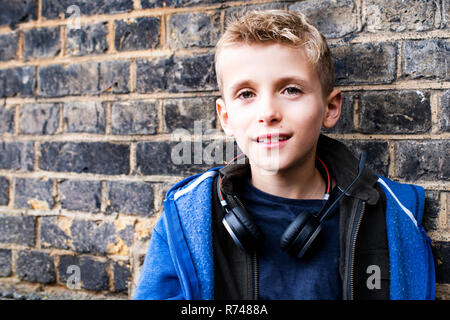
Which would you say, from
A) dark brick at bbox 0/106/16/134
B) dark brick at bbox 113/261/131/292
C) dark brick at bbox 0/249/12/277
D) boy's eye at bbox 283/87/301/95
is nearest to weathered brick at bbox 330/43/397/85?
boy's eye at bbox 283/87/301/95

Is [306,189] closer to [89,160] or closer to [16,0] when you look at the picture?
[89,160]

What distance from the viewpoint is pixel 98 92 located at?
4.20ft

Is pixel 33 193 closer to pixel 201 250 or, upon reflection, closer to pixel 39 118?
pixel 39 118

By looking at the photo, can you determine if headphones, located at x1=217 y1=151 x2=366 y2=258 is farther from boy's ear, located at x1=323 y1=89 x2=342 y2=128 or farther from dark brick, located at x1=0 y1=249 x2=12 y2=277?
dark brick, located at x1=0 y1=249 x2=12 y2=277

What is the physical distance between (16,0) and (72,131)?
1.92 feet

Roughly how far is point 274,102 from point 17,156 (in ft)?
3.55

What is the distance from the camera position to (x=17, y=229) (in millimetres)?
1360

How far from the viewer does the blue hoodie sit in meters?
0.91

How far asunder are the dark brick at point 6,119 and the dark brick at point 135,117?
447 millimetres

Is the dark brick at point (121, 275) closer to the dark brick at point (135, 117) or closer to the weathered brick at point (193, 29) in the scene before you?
the dark brick at point (135, 117)

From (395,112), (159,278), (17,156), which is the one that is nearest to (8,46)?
(17,156)

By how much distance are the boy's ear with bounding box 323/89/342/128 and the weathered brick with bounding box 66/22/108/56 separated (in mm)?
845

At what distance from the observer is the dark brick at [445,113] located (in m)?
1.06

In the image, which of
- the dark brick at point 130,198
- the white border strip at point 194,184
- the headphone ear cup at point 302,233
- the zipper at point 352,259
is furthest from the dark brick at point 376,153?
the dark brick at point 130,198
